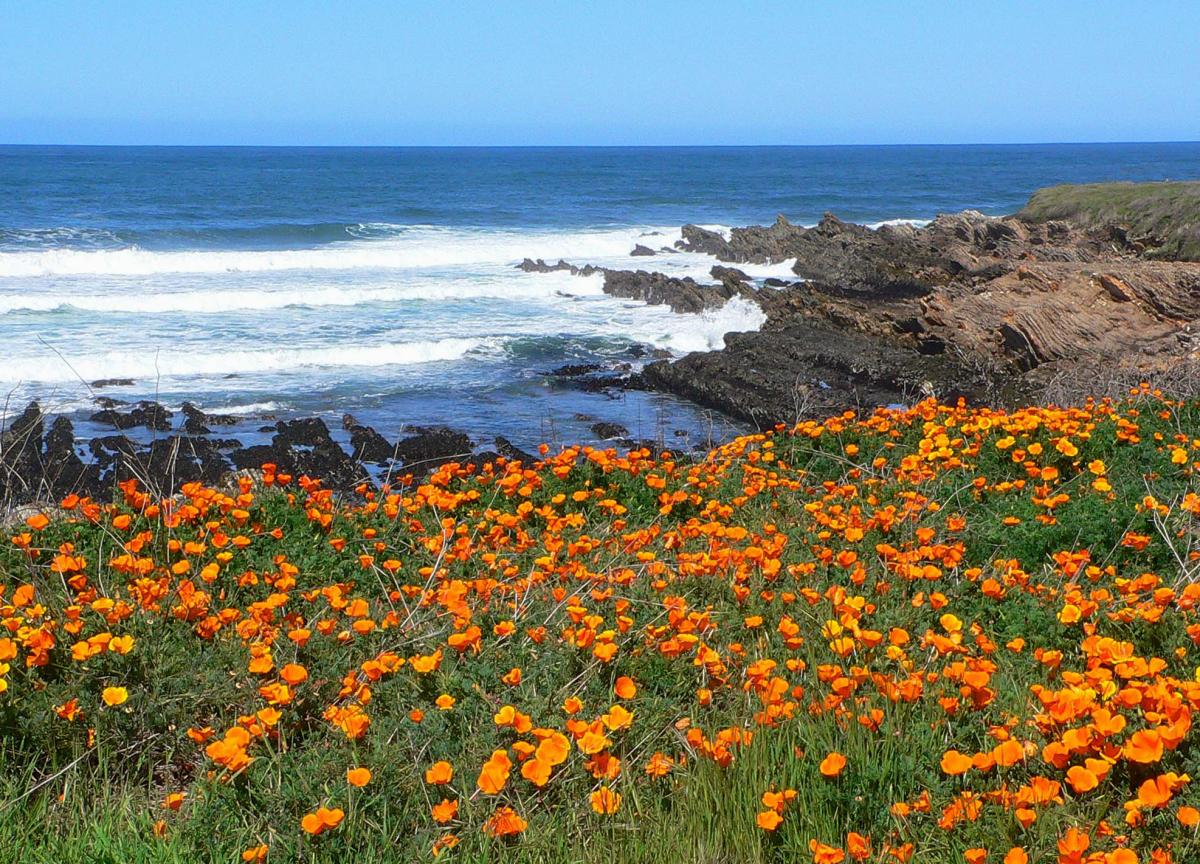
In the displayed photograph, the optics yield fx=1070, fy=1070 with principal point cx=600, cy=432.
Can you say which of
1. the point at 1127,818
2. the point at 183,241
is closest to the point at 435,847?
the point at 1127,818

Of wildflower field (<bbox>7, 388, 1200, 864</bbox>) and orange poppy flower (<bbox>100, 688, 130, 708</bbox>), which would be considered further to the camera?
orange poppy flower (<bbox>100, 688, 130, 708</bbox>)

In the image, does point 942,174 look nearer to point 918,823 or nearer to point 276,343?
point 276,343

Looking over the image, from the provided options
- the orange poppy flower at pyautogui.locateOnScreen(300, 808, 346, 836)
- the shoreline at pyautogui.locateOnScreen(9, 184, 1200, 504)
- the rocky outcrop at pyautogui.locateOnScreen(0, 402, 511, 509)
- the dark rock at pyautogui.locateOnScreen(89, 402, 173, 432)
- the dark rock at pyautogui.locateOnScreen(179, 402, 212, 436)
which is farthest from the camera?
the dark rock at pyautogui.locateOnScreen(89, 402, 173, 432)

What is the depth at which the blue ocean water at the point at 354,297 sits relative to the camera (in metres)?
14.7

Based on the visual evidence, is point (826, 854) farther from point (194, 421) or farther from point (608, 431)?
point (194, 421)

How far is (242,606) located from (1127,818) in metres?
3.16

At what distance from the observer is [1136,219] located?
27547 millimetres

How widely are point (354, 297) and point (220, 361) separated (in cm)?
763

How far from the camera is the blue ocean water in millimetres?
14734

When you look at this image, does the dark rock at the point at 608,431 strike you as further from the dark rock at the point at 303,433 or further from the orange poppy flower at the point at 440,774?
the orange poppy flower at the point at 440,774

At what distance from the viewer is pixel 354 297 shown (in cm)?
2384

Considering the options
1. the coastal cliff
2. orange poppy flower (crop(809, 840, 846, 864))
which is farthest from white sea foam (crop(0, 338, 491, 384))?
orange poppy flower (crop(809, 840, 846, 864))

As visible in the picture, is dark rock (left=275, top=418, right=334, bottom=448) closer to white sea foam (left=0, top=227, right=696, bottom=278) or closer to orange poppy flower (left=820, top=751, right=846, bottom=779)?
orange poppy flower (left=820, top=751, right=846, bottom=779)

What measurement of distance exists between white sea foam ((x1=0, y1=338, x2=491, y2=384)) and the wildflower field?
1166 centimetres
